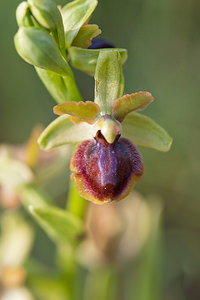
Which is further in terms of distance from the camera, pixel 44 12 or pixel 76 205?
pixel 76 205

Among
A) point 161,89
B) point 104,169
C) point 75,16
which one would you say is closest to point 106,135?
point 104,169

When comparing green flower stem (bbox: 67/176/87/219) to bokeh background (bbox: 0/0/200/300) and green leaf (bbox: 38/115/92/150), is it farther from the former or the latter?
bokeh background (bbox: 0/0/200/300)

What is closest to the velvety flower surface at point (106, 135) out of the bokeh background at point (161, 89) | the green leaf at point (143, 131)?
the green leaf at point (143, 131)

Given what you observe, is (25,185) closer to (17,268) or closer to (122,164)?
(17,268)

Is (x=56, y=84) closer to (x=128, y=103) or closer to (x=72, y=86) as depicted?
(x=72, y=86)

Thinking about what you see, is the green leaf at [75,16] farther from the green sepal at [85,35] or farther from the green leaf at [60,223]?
the green leaf at [60,223]

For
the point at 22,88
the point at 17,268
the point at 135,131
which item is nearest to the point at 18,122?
the point at 22,88

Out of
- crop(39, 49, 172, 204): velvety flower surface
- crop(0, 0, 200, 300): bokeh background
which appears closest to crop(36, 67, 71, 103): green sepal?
crop(39, 49, 172, 204): velvety flower surface
